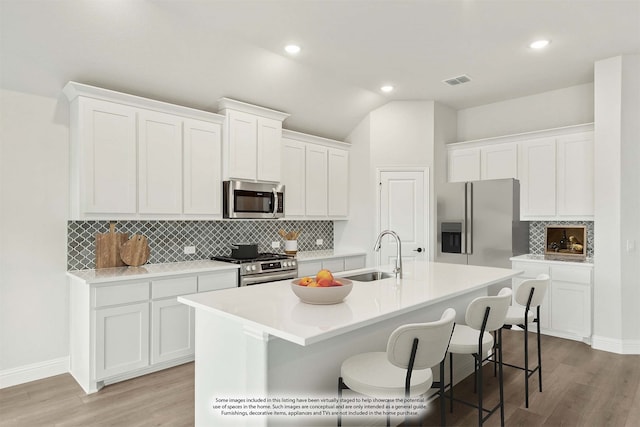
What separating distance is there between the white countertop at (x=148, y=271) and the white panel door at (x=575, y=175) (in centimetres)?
380

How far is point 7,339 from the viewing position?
320cm

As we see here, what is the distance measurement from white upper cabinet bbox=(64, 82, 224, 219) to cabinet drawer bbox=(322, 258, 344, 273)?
153 centimetres

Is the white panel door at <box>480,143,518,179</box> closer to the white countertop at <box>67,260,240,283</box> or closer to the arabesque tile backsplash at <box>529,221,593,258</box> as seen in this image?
the arabesque tile backsplash at <box>529,221,593,258</box>

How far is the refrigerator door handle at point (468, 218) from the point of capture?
16.5 ft

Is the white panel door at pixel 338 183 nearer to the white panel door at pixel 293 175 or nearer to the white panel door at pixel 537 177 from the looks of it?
the white panel door at pixel 293 175

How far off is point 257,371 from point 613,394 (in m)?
2.87

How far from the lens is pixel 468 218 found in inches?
199

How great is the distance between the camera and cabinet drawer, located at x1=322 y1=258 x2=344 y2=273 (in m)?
4.92

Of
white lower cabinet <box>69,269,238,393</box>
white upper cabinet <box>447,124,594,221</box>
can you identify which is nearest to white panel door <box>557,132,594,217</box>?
white upper cabinet <box>447,124,594,221</box>

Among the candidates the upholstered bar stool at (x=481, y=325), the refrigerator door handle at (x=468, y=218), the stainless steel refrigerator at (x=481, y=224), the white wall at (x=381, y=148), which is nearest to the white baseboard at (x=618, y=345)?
the stainless steel refrigerator at (x=481, y=224)

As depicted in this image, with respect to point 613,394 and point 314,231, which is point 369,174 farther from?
point 613,394

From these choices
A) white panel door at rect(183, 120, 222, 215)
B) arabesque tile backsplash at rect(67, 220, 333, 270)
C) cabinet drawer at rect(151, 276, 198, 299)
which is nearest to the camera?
cabinet drawer at rect(151, 276, 198, 299)

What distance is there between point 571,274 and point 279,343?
3.79m

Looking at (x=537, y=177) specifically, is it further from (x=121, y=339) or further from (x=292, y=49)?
(x=121, y=339)
